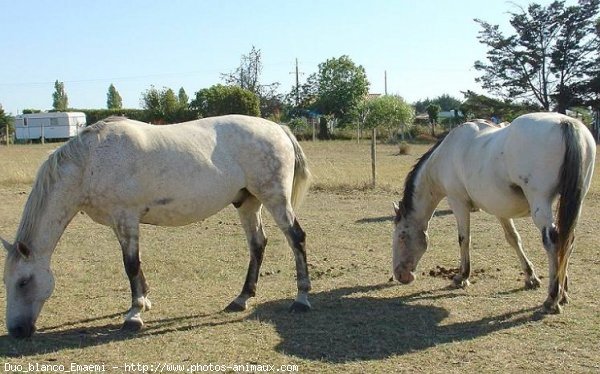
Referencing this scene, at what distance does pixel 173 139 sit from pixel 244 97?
34.7 meters

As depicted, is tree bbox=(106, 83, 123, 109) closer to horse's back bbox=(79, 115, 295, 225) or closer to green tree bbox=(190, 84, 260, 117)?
green tree bbox=(190, 84, 260, 117)

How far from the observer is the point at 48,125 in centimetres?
4731

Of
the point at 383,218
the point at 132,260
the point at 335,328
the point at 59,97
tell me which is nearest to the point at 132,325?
the point at 132,260

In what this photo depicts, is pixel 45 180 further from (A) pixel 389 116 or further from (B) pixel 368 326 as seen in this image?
(A) pixel 389 116

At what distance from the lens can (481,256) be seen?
26.7 ft

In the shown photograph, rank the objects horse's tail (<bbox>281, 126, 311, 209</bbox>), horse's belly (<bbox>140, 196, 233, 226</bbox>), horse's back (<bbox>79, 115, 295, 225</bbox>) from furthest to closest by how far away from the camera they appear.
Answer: horse's tail (<bbox>281, 126, 311, 209</bbox>), horse's belly (<bbox>140, 196, 233, 226</bbox>), horse's back (<bbox>79, 115, 295, 225</bbox>)

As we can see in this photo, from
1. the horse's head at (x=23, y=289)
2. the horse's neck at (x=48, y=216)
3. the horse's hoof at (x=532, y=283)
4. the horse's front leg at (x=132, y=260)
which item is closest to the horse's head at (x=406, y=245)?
the horse's hoof at (x=532, y=283)

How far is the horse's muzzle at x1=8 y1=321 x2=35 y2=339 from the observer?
5102mm

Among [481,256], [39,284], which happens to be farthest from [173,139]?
[481,256]

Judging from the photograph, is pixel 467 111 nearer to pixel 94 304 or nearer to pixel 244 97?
pixel 244 97

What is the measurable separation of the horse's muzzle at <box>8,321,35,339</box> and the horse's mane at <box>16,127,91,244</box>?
0.70 metres

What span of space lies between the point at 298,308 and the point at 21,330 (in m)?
2.45

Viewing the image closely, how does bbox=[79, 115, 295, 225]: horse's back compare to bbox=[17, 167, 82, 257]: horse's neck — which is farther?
bbox=[79, 115, 295, 225]: horse's back

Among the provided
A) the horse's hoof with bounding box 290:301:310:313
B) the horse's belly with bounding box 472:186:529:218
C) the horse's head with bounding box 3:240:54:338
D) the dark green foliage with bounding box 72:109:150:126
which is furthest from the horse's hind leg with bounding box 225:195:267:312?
the dark green foliage with bounding box 72:109:150:126
